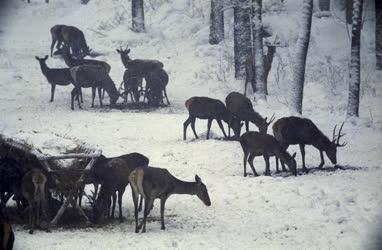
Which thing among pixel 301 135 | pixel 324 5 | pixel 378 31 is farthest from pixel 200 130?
pixel 324 5

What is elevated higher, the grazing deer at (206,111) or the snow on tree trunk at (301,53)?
the snow on tree trunk at (301,53)

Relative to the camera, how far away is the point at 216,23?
28.4 metres

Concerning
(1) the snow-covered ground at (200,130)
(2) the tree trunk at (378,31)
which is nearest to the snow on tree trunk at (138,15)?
(1) the snow-covered ground at (200,130)

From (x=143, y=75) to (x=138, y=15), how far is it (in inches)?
318

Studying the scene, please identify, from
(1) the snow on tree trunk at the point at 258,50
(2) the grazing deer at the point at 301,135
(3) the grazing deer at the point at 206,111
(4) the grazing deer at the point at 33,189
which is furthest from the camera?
(1) the snow on tree trunk at the point at 258,50

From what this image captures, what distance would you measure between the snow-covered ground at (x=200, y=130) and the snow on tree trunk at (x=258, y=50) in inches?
34.5

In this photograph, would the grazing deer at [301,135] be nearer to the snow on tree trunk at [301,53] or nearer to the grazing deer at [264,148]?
the grazing deer at [264,148]

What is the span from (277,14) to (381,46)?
Result: 6.32 m

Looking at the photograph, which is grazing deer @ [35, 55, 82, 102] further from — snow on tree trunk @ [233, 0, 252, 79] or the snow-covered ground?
snow on tree trunk @ [233, 0, 252, 79]

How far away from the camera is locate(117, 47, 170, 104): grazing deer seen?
22109 millimetres

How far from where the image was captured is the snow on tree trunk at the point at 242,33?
78.1 ft

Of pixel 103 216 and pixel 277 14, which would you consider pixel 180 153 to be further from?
pixel 277 14

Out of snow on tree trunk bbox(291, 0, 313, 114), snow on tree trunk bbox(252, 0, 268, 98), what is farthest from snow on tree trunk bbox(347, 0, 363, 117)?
snow on tree trunk bbox(252, 0, 268, 98)

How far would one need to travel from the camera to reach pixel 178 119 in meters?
19.8
